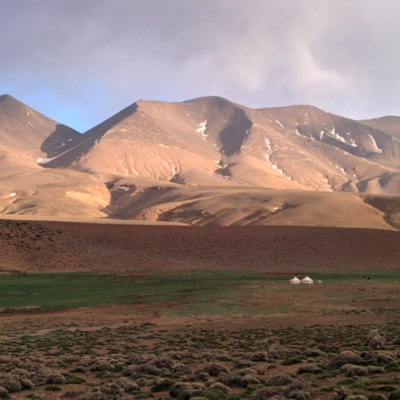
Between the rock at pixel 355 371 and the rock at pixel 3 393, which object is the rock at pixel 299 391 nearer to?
the rock at pixel 355 371

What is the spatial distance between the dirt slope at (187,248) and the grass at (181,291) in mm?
5626

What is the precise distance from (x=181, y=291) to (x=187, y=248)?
966 inches

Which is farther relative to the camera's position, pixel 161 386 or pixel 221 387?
pixel 161 386

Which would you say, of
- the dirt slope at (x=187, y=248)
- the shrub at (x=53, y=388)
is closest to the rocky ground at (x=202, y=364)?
the shrub at (x=53, y=388)

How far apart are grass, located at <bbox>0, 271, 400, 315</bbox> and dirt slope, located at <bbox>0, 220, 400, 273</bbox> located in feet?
18.5

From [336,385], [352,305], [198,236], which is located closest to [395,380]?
[336,385]

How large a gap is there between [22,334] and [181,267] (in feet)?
119

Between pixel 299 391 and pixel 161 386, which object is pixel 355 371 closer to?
pixel 299 391

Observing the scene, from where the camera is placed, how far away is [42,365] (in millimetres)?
16219

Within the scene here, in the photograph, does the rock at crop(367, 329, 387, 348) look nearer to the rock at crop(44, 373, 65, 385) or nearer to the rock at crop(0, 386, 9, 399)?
the rock at crop(44, 373, 65, 385)

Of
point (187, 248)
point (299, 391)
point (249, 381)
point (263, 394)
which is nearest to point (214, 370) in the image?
point (249, 381)

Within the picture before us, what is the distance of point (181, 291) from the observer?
137 feet

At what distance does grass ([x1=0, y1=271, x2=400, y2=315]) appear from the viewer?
113 ft

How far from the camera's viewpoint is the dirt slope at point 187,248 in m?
60.2
